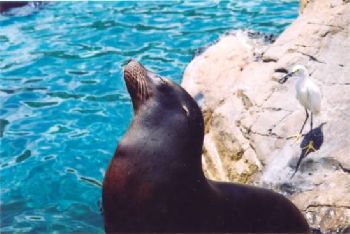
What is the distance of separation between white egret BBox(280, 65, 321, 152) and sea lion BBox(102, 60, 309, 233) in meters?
1.30

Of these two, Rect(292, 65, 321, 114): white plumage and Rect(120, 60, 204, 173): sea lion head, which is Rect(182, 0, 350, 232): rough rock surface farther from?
Rect(120, 60, 204, 173): sea lion head

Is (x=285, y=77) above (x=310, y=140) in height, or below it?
above

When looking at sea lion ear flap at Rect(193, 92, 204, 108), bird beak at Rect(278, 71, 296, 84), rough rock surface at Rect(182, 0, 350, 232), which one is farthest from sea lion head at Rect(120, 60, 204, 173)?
sea lion ear flap at Rect(193, 92, 204, 108)

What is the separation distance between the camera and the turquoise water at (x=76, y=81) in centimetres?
564

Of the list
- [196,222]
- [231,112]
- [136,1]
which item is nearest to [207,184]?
[196,222]

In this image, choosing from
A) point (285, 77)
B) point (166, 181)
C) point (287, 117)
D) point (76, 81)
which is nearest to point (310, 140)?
point (287, 117)

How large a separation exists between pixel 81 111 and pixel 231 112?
2.48 m

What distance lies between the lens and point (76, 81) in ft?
27.3

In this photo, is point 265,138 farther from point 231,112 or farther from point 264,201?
point 264,201

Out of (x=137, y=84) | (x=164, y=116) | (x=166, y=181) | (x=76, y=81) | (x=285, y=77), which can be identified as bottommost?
(x=76, y=81)

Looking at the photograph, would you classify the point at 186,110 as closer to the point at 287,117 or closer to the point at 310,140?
the point at 310,140

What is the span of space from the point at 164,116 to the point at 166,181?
40cm

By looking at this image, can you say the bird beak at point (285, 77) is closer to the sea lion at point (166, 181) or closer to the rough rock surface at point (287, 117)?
the rough rock surface at point (287, 117)

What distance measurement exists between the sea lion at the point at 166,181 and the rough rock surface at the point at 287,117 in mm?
880
